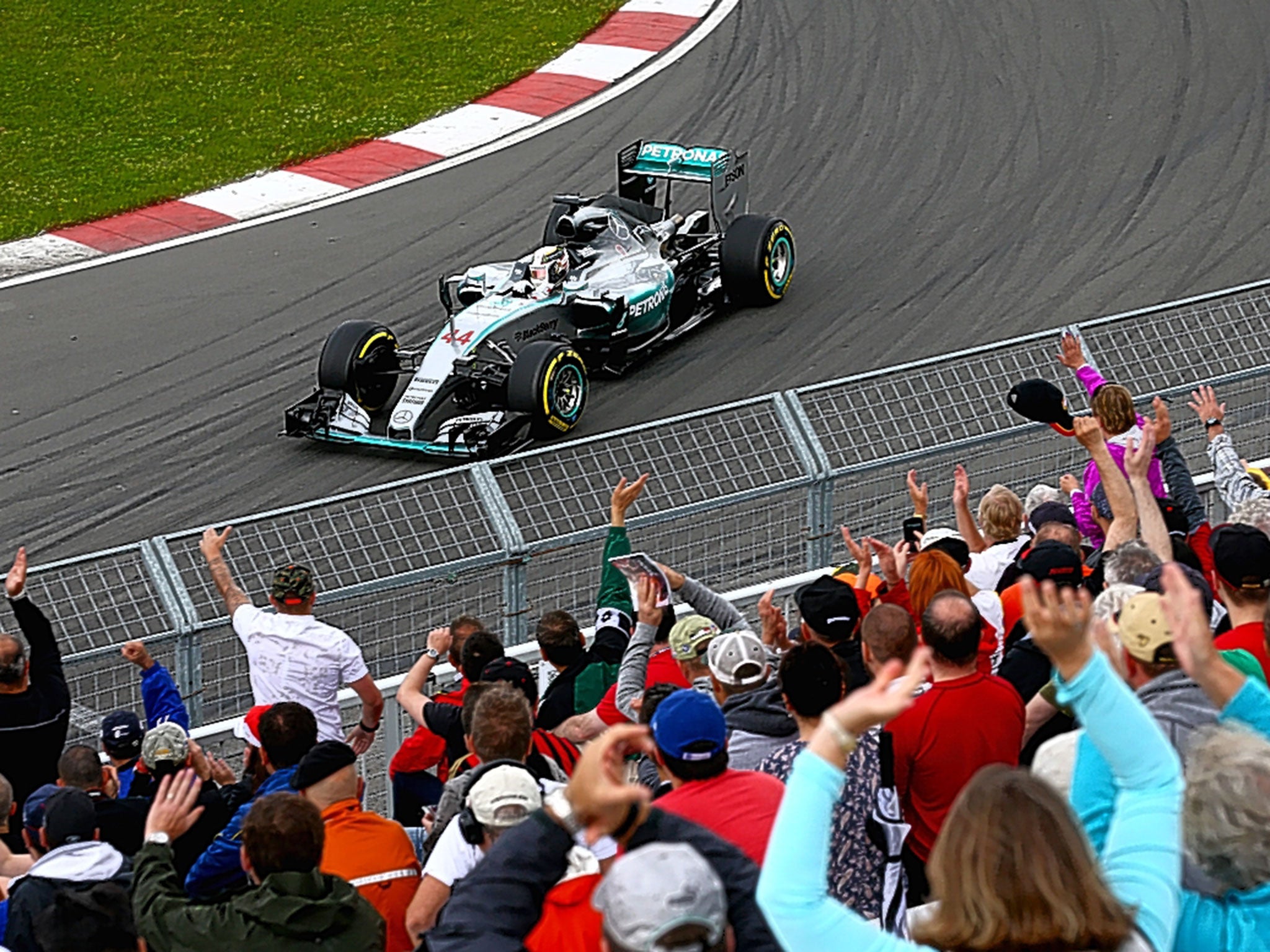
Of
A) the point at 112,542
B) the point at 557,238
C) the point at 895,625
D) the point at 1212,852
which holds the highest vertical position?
the point at 1212,852

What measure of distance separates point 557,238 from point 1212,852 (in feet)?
35.8

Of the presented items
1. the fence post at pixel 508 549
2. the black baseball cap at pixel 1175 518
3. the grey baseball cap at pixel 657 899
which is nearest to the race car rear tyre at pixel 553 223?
the fence post at pixel 508 549

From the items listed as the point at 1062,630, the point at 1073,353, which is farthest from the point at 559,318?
the point at 1062,630

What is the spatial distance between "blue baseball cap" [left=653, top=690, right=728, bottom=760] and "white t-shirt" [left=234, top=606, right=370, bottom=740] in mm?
2657

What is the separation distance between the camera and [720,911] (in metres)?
3.00

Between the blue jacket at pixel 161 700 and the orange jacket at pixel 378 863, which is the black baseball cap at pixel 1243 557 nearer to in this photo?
the orange jacket at pixel 378 863

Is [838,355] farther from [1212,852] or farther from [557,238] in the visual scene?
[1212,852]

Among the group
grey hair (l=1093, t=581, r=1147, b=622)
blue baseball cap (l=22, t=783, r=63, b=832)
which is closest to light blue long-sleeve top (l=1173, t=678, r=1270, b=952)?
grey hair (l=1093, t=581, r=1147, b=622)

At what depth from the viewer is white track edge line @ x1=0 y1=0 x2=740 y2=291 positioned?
16.0m

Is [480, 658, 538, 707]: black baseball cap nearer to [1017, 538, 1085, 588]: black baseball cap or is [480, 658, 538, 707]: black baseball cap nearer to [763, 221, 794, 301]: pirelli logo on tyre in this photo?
[1017, 538, 1085, 588]: black baseball cap

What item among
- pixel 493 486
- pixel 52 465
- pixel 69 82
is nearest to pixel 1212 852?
pixel 493 486

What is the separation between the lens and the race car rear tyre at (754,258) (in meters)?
14.2

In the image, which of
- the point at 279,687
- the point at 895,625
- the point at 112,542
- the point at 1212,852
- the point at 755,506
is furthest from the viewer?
the point at 112,542

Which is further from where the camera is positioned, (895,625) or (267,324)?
(267,324)
